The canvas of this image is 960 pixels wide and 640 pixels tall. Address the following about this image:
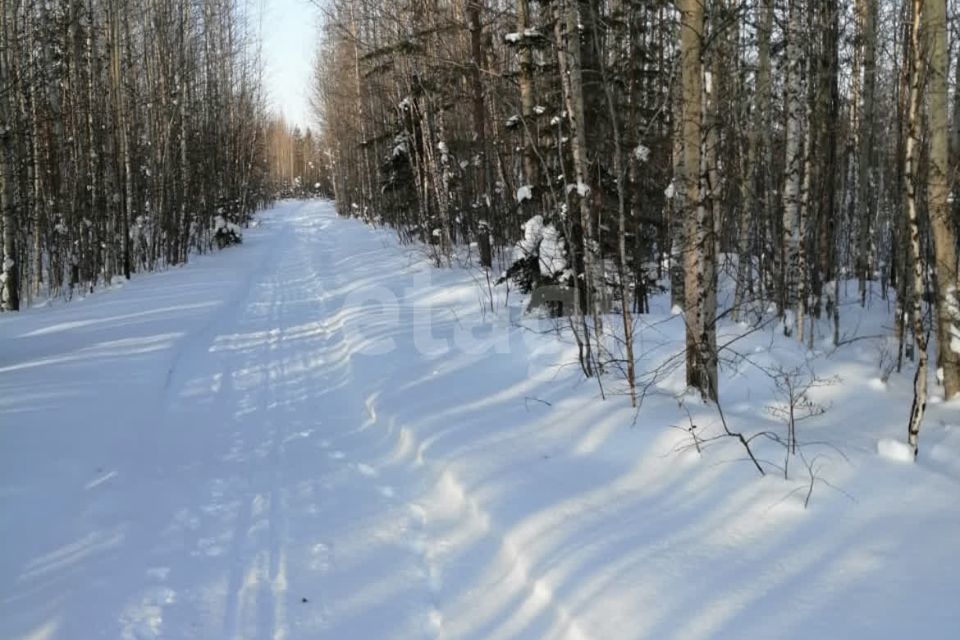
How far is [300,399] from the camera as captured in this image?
6652 mm

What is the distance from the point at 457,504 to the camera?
14.2 ft

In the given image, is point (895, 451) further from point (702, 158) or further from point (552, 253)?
point (552, 253)

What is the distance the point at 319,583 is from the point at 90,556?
1.31 metres

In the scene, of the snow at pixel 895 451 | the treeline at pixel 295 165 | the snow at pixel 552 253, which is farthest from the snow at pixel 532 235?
the treeline at pixel 295 165

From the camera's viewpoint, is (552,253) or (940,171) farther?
(552,253)

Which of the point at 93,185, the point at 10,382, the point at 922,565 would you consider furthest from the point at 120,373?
the point at 93,185

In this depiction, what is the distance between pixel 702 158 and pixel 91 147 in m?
15.0

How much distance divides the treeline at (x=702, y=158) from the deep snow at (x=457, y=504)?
2.50 ft

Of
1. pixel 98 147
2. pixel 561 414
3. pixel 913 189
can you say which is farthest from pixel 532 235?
pixel 98 147

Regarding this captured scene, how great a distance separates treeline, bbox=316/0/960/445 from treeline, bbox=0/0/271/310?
691 cm

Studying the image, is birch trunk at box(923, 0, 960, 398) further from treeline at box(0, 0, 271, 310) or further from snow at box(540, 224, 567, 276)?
treeline at box(0, 0, 271, 310)

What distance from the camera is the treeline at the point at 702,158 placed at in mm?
5141

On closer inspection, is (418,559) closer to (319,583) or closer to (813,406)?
(319,583)

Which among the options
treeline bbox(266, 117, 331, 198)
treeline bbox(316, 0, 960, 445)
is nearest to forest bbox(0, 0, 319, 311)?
treeline bbox(316, 0, 960, 445)
